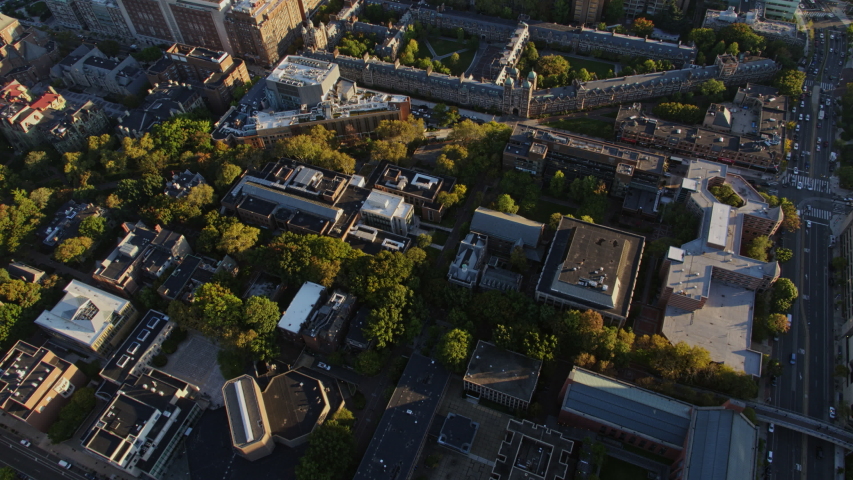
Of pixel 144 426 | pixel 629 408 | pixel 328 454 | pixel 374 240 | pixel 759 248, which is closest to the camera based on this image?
pixel 328 454

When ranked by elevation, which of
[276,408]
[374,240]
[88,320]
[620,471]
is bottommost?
[620,471]

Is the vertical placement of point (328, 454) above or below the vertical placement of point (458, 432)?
above

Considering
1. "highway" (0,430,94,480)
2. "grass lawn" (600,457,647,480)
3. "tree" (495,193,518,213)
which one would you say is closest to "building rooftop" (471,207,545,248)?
"tree" (495,193,518,213)

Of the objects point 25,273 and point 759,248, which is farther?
point 25,273

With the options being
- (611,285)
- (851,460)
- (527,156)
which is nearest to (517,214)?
(527,156)

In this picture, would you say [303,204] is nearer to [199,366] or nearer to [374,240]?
[374,240]

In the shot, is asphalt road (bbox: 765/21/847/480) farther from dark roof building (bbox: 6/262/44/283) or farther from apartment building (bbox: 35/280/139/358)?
dark roof building (bbox: 6/262/44/283)

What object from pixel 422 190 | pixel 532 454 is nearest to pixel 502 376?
pixel 532 454

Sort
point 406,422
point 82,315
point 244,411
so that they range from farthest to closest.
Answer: point 82,315, point 406,422, point 244,411
